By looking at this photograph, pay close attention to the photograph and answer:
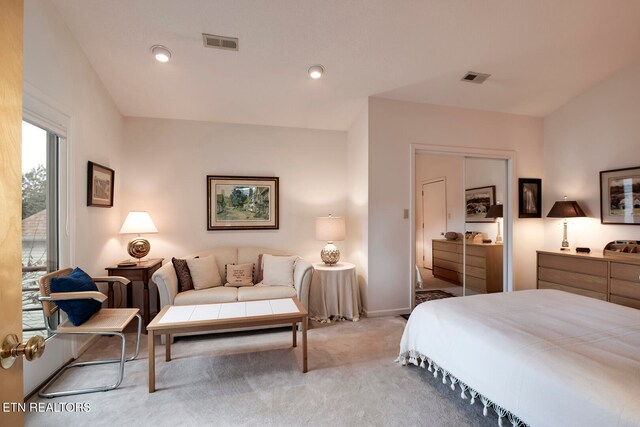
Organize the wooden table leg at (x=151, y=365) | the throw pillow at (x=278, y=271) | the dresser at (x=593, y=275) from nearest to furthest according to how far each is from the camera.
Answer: the wooden table leg at (x=151, y=365) < the dresser at (x=593, y=275) < the throw pillow at (x=278, y=271)

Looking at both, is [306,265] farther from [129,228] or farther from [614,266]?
[614,266]

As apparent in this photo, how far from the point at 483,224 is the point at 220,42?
391 cm

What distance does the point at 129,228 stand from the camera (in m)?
3.33

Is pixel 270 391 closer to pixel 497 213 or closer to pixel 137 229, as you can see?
pixel 137 229

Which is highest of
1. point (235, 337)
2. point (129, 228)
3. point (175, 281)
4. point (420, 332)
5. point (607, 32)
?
point (607, 32)

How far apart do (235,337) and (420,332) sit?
1.87 m

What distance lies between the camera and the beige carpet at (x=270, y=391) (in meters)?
1.82

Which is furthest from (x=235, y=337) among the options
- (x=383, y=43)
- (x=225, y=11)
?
(x=383, y=43)

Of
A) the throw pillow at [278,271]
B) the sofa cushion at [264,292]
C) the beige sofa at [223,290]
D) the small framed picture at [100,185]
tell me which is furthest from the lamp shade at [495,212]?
the small framed picture at [100,185]

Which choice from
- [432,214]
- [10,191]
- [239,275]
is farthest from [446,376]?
[10,191]

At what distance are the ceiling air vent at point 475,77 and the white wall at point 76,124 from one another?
3.89m

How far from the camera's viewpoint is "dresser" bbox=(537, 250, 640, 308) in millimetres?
3002

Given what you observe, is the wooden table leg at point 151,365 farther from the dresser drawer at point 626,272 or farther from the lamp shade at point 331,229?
the dresser drawer at point 626,272

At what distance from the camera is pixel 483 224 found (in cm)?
414
